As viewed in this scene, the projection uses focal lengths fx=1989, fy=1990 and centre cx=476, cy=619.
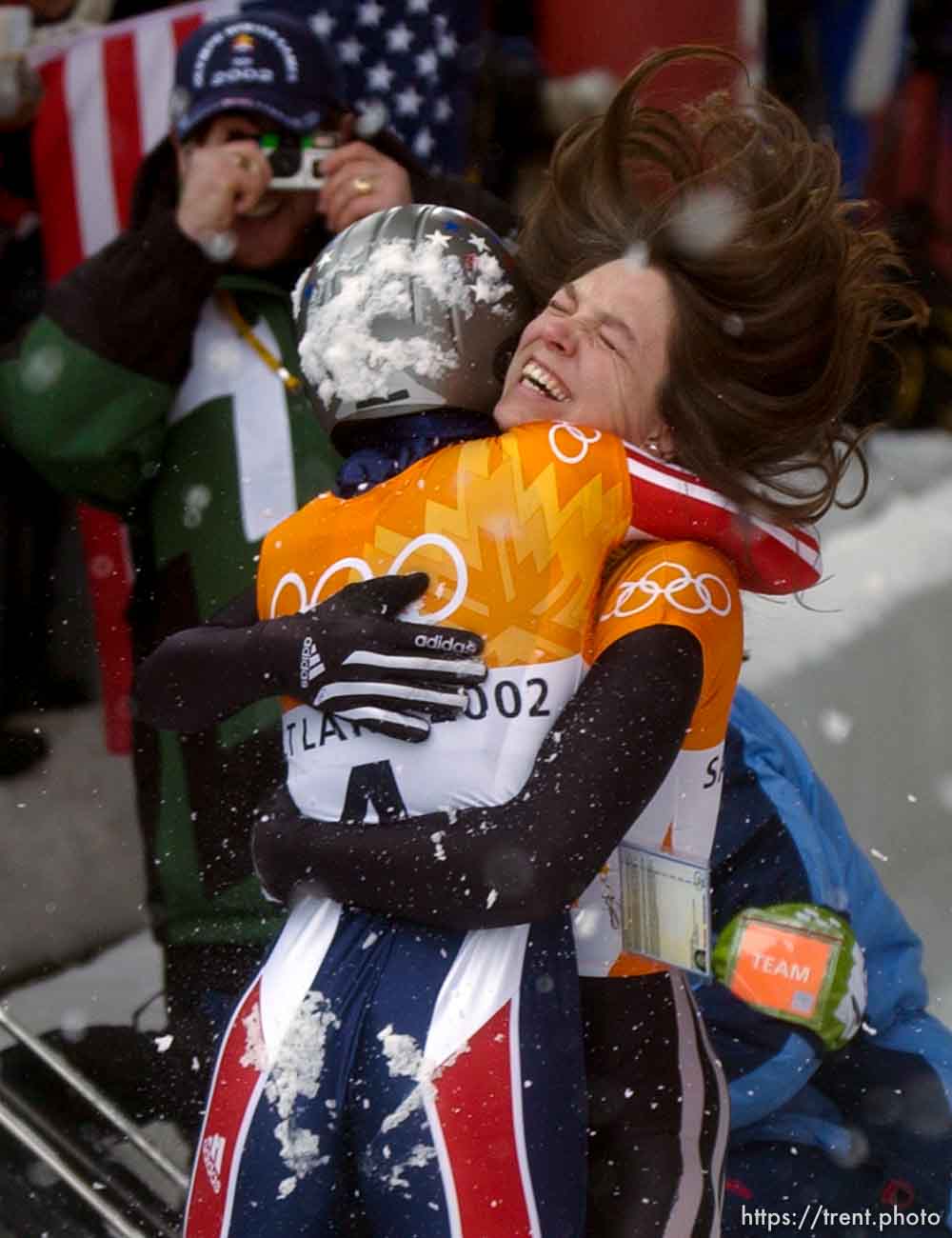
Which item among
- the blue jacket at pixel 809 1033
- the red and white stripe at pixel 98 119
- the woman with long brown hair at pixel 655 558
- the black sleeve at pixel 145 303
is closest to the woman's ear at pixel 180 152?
the black sleeve at pixel 145 303

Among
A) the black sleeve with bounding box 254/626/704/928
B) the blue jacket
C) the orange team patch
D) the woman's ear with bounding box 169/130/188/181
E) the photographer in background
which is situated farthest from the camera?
the woman's ear with bounding box 169/130/188/181

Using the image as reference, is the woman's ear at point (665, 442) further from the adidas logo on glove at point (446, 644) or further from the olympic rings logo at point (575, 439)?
the adidas logo on glove at point (446, 644)

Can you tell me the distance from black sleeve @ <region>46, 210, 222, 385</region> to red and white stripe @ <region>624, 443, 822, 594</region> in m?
1.39

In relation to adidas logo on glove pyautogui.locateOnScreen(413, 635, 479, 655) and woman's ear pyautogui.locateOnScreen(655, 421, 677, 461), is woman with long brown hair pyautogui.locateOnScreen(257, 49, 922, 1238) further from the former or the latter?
adidas logo on glove pyautogui.locateOnScreen(413, 635, 479, 655)

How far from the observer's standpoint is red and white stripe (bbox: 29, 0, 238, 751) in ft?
14.9

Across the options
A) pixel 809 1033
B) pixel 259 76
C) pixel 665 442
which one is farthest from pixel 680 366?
pixel 259 76

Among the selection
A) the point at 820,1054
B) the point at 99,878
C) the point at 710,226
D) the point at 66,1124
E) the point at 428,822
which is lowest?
the point at 99,878

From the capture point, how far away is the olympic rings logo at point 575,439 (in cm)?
216

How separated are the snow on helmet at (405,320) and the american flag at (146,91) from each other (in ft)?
7.70

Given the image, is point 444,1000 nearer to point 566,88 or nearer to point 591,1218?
point 591,1218

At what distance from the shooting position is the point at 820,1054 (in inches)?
125

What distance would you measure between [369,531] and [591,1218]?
806 mm

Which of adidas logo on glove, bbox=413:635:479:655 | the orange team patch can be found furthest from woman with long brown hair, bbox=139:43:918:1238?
the orange team patch

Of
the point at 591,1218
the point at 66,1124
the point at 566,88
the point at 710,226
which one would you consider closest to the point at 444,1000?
the point at 591,1218
